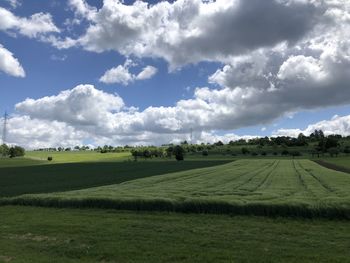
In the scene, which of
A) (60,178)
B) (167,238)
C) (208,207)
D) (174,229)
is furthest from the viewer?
(60,178)

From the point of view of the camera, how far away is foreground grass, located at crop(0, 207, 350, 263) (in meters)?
14.5

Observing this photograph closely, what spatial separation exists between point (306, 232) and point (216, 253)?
5481 mm

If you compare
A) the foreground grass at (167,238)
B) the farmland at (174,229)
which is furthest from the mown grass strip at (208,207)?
the foreground grass at (167,238)

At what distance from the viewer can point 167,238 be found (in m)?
17.1

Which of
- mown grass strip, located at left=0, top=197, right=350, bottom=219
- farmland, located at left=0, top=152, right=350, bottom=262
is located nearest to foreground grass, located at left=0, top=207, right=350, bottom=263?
farmland, located at left=0, top=152, right=350, bottom=262

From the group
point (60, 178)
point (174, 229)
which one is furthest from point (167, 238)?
point (60, 178)

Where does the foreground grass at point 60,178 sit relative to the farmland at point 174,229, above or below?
above

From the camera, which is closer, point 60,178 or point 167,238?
point 167,238

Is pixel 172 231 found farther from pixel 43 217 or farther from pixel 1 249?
pixel 43 217

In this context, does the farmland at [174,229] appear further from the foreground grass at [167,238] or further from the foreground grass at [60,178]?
the foreground grass at [60,178]

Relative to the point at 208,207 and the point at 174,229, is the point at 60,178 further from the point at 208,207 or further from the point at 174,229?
the point at 174,229

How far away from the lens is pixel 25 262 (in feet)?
45.7

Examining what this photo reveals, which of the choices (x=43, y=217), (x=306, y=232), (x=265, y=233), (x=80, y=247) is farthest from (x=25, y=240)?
(x=306, y=232)

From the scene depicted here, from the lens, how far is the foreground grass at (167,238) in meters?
14.5
